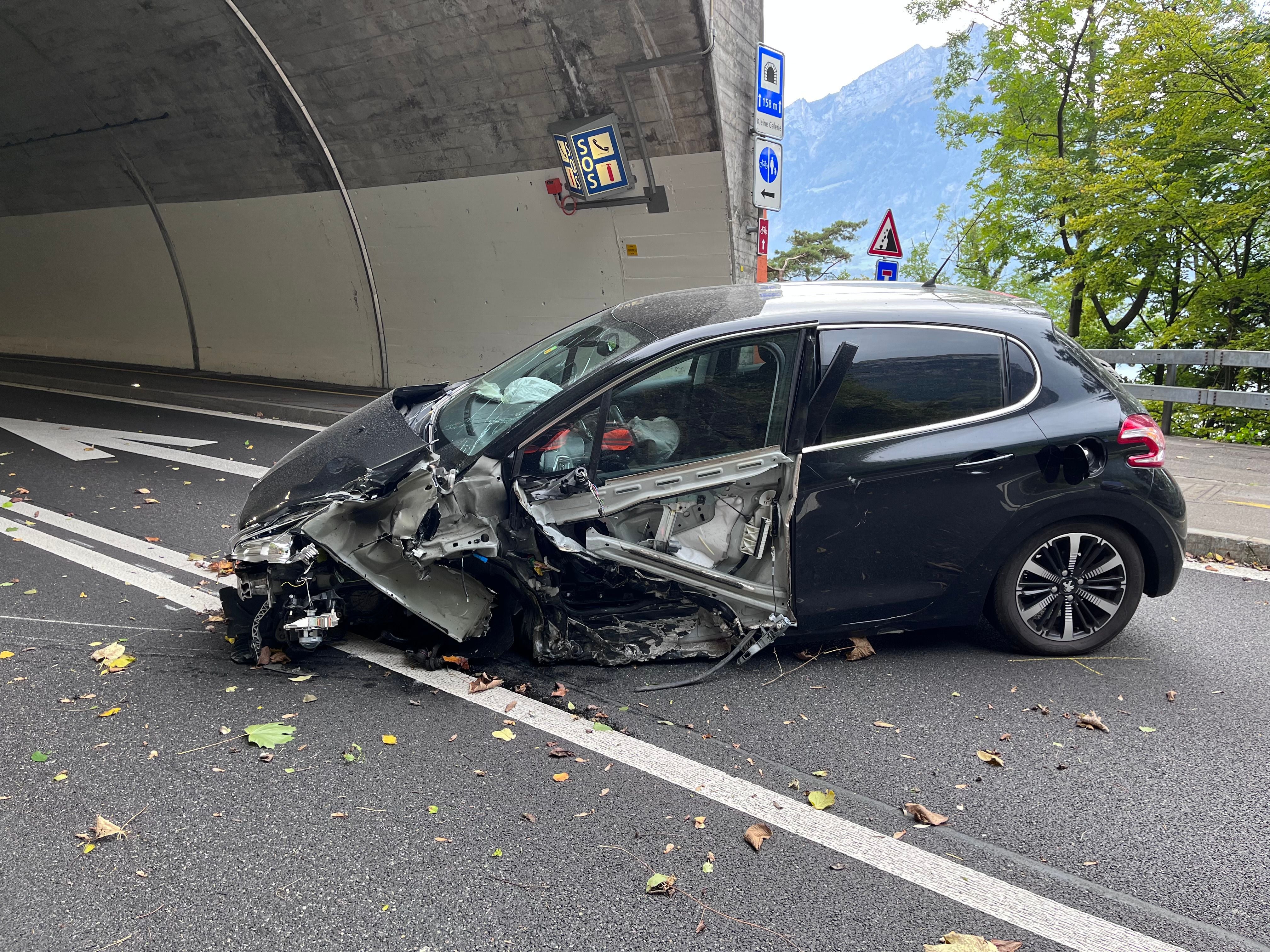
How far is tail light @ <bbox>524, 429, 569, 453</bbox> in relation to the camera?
12.3 feet

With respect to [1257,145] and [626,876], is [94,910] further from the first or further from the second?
[1257,145]

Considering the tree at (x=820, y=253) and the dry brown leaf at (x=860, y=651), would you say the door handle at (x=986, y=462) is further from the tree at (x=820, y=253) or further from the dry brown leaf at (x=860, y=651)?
the tree at (x=820, y=253)

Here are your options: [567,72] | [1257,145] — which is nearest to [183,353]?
[567,72]

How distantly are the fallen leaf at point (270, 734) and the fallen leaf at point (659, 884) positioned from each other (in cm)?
156

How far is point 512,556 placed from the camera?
3.71 m

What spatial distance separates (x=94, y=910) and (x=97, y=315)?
65.5 ft

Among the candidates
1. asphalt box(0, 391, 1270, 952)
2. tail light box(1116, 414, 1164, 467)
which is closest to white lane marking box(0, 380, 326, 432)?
asphalt box(0, 391, 1270, 952)

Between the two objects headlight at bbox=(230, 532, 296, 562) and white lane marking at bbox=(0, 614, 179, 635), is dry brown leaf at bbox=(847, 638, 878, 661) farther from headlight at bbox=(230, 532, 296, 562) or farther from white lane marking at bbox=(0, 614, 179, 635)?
white lane marking at bbox=(0, 614, 179, 635)

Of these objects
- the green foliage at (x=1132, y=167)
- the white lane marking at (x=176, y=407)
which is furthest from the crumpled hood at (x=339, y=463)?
the green foliage at (x=1132, y=167)

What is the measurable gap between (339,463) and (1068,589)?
11.2ft

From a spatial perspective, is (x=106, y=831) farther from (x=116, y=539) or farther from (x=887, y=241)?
(x=887, y=241)

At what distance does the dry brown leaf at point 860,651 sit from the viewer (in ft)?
13.9

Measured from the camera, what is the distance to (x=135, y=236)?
17.8 metres

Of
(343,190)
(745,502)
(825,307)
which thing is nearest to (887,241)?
(343,190)
